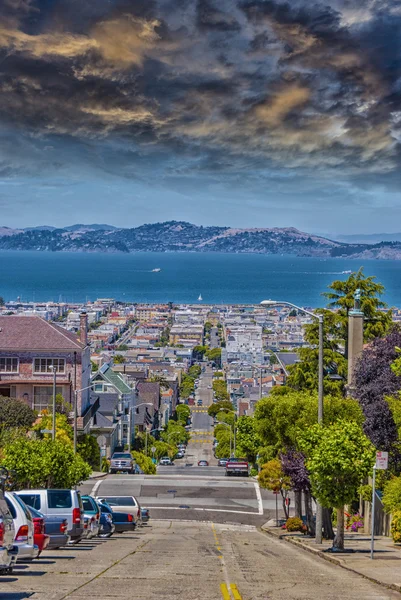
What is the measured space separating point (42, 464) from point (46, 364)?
83.4 ft

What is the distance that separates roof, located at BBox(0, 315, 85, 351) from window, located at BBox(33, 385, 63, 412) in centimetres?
245

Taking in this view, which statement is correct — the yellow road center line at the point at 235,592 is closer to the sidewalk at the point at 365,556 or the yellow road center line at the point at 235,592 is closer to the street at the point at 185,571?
the street at the point at 185,571

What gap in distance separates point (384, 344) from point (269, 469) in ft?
24.7

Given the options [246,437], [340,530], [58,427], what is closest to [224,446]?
[246,437]

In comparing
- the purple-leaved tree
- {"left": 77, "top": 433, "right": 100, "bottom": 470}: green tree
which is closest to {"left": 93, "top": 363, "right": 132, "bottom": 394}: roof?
{"left": 77, "top": 433, "right": 100, "bottom": 470}: green tree

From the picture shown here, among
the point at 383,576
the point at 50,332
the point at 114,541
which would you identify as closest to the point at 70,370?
the point at 50,332

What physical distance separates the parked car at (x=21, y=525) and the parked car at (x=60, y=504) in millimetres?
5202

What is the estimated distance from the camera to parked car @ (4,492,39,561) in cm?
1516

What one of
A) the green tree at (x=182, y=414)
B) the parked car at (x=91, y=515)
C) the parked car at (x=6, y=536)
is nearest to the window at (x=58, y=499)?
the parked car at (x=91, y=515)

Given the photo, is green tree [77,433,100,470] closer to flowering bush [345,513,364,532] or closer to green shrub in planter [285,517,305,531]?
flowering bush [345,513,364,532]

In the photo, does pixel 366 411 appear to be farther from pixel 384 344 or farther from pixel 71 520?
pixel 71 520

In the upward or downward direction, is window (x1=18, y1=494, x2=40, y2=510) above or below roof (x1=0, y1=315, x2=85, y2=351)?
below

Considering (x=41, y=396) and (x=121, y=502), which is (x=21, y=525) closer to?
(x=121, y=502)

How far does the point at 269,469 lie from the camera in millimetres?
38062
